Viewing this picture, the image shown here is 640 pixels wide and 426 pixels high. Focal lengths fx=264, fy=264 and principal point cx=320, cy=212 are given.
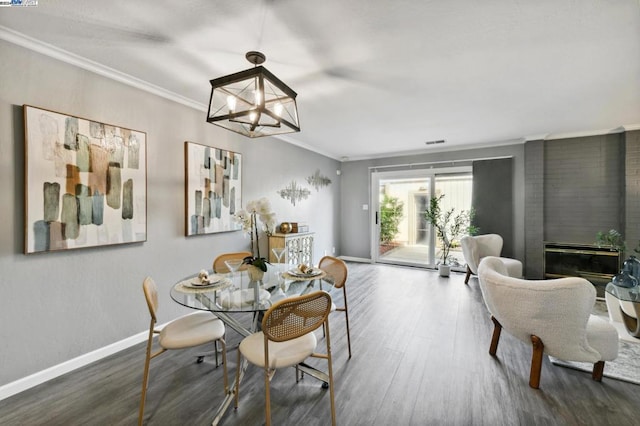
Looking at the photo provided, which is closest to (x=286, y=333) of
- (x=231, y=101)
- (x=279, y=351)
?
(x=279, y=351)

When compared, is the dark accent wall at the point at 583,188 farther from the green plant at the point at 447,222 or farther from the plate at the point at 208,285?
the plate at the point at 208,285

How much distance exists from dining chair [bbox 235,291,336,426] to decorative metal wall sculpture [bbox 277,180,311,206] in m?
3.15

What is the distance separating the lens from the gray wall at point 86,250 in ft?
6.22

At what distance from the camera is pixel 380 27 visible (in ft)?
5.86

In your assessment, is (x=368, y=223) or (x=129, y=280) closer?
(x=129, y=280)

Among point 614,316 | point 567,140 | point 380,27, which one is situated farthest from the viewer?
point 567,140

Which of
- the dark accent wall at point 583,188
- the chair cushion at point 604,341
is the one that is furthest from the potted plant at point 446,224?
the chair cushion at point 604,341

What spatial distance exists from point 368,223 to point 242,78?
5.13 meters

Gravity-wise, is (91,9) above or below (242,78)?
above

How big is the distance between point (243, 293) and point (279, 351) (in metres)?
0.51

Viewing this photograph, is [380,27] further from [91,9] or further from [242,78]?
[91,9]

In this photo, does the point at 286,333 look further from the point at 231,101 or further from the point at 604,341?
the point at 604,341

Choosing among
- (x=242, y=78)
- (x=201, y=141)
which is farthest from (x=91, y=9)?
(x=201, y=141)

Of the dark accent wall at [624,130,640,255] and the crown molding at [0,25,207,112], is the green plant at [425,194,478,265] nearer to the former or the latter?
the dark accent wall at [624,130,640,255]
